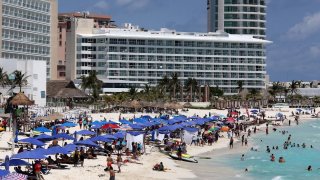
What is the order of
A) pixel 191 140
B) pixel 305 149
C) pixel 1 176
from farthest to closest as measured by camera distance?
1. pixel 305 149
2. pixel 191 140
3. pixel 1 176

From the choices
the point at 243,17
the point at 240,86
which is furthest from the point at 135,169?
the point at 243,17

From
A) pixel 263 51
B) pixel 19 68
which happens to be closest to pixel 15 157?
pixel 19 68

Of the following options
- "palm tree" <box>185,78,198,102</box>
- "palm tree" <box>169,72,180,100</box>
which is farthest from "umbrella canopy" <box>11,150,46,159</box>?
"palm tree" <box>185,78,198,102</box>

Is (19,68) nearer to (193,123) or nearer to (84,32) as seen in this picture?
(193,123)

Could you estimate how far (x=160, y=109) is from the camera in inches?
3856

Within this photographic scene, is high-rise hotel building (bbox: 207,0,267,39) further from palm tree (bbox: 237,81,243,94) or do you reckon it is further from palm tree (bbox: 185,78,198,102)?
palm tree (bbox: 185,78,198,102)

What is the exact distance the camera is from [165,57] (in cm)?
13975

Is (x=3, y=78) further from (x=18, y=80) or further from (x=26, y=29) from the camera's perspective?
(x=26, y=29)

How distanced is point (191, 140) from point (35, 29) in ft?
169

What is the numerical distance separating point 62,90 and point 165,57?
52604 millimetres

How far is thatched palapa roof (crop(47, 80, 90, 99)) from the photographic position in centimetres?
8938

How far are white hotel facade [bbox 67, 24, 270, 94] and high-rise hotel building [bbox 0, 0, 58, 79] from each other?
3282cm

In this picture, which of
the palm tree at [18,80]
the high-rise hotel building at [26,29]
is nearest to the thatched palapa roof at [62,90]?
the high-rise hotel building at [26,29]

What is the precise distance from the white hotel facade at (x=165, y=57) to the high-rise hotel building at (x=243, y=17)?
16934 mm
